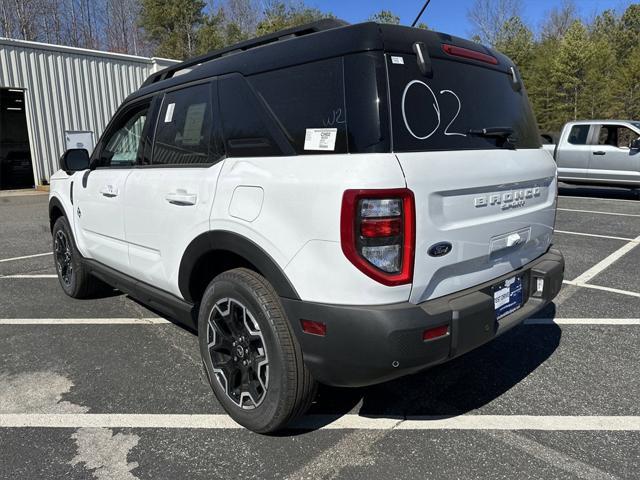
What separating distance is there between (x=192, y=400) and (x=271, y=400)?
0.76 m

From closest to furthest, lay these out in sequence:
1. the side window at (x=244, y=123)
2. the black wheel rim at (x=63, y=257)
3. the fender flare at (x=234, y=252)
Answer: the fender flare at (x=234, y=252), the side window at (x=244, y=123), the black wheel rim at (x=63, y=257)

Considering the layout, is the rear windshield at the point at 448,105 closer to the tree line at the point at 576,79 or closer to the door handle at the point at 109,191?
the door handle at the point at 109,191

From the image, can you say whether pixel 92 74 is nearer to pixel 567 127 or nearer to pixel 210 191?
pixel 567 127

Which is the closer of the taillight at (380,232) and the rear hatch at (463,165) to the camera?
the taillight at (380,232)

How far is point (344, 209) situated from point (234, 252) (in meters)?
0.74

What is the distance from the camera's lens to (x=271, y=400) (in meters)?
2.47

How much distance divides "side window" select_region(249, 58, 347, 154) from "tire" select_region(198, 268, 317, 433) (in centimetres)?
71

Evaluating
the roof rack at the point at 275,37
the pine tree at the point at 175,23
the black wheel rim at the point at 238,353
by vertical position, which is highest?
the pine tree at the point at 175,23

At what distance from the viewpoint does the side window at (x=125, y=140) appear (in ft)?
11.9

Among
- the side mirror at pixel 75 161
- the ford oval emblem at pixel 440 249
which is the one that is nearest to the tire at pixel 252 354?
the ford oval emblem at pixel 440 249

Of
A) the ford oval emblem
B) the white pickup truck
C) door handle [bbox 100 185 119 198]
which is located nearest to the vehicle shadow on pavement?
the ford oval emblem

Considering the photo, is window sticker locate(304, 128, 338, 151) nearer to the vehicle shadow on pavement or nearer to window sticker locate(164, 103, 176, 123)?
window sticker locate(164, 103, 176, 123)

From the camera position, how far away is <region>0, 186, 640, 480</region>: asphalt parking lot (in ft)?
7.84

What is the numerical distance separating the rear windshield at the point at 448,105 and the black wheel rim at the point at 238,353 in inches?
45.4
